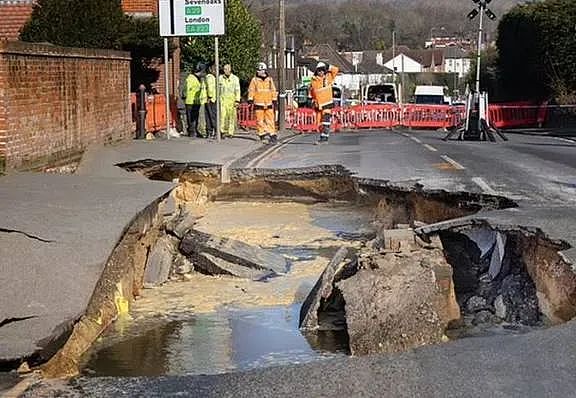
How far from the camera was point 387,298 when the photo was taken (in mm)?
7207

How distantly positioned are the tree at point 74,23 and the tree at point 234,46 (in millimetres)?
15714

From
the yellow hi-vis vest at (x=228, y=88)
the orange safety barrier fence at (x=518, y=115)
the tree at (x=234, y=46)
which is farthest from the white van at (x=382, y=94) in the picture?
the yellow hi-vis vest at (x=228, y=88)

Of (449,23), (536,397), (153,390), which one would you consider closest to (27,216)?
→ (153,390)

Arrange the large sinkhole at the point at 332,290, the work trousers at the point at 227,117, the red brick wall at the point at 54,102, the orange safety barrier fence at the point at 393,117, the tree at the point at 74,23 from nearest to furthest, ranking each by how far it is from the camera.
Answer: the large sinkhole at the point at 332,290 < the red brick wall at the point at 54,102 < the tree at the point at 74,23 < the work trousers at the point at 227,117 < the orange safety barrier fence at the point at 393,117

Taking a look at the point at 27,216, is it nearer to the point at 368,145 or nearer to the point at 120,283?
the point at 120,283

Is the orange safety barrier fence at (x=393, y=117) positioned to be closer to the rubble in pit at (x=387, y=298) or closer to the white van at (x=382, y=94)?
the white van at (x=382, y=94)

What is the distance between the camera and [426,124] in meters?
34.2

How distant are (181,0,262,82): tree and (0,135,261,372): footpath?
2295 cm

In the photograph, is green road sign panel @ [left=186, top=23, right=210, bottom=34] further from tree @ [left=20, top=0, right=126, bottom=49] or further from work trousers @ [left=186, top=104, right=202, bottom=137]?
work trousers @ [left=186, top=104, right=202, bottom=137]

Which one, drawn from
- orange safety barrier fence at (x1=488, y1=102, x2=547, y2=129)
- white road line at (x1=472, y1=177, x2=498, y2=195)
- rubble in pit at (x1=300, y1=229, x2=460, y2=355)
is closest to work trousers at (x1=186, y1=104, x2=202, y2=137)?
white road line at (x1=472, y1=177, x2=498, y2=195)

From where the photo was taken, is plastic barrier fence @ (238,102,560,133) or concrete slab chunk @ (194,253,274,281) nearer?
concrete slab chunk @ (194,253,274,281)

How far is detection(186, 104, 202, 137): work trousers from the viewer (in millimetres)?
22020

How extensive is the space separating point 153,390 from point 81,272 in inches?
101

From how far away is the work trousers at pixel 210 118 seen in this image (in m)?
21.9
